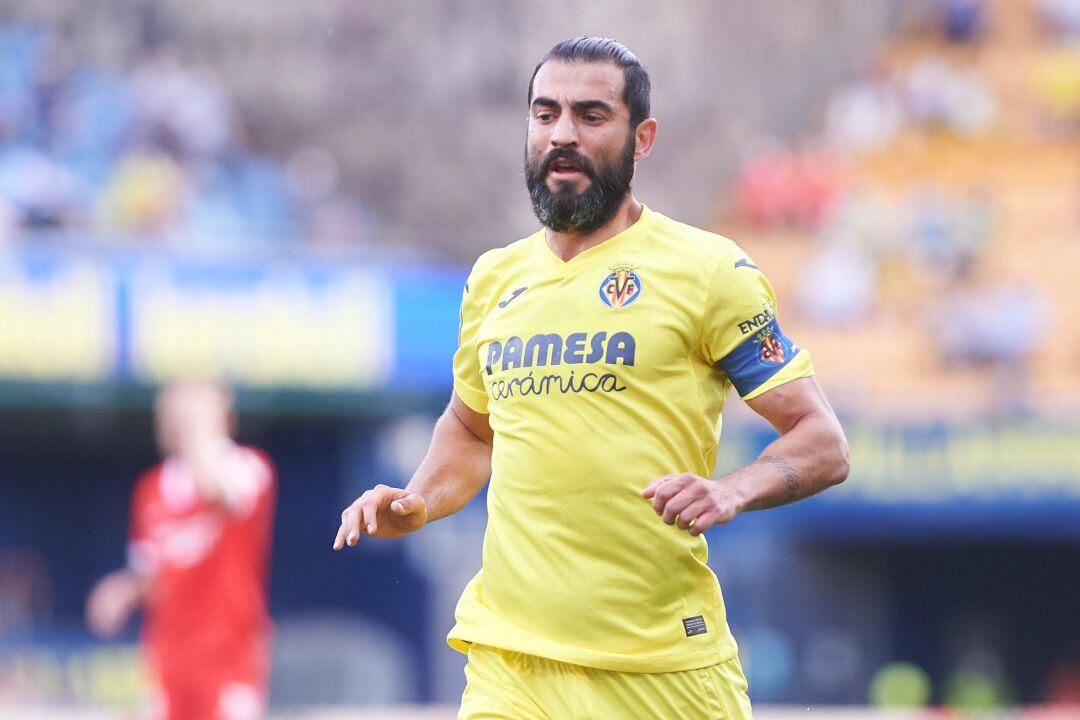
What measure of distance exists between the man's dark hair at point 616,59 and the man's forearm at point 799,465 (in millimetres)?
798

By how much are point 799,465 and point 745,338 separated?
0.96 feet

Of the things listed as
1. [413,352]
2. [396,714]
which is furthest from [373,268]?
[396,714]

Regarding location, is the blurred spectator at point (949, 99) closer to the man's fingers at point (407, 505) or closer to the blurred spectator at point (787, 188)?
the blurred spectator at point (787, 188)

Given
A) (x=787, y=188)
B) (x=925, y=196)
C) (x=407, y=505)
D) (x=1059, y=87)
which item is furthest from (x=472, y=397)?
(x=1059, y=87)

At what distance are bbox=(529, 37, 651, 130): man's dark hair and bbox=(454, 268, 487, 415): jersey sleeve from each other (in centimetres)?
50

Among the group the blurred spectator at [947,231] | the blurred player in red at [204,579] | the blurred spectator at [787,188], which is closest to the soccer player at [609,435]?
the blurred player in red at [204,579]

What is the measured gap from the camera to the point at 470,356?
410 centimetres

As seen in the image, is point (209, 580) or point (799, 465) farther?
point (209, 580)

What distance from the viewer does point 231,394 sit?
1498cm

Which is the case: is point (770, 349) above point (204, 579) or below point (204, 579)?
above

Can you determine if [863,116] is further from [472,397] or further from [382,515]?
[382,515]

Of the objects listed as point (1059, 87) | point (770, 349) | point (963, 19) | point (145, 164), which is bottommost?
point (770, 349)

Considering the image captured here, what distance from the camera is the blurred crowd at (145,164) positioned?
631 inches

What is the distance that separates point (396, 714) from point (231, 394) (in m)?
3.91
